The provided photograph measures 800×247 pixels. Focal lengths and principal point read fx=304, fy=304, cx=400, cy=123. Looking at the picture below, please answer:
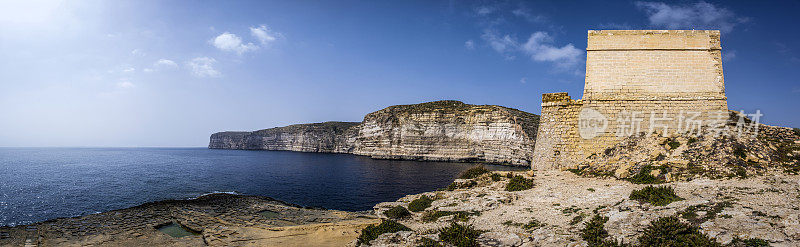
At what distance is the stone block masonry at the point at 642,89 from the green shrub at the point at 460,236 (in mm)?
11840

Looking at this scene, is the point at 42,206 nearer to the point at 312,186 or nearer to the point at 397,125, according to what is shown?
the point at 312,186

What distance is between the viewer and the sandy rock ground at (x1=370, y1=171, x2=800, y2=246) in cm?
688

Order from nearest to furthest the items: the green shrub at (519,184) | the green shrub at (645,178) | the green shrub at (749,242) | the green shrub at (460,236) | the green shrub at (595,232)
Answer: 1. the green shrub at (749,242)
2. the green shrub at (595,232)
3. the green shrub at (460,236)
4. the green shrub at (645,178)
5. the green shrub at (519,184)

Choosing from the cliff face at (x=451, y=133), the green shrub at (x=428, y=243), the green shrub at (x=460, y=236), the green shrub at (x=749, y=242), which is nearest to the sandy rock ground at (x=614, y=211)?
the green shrub at (x=749, y=242)

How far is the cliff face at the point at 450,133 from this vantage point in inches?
2406

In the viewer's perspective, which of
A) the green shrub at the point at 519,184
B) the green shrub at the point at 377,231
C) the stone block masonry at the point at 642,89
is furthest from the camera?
the stone block masonry at the point at 642,89

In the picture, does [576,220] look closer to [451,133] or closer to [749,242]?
[749,242]

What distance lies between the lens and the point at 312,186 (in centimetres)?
3152

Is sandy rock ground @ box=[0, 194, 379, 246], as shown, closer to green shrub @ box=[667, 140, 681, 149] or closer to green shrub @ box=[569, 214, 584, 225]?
green shrub @ box=[569, 214, 584, 225]

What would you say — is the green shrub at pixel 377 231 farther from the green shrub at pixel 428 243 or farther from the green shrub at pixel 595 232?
the green shrub at pixel 595 232

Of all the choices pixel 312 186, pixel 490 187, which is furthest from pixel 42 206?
pixel 490 187

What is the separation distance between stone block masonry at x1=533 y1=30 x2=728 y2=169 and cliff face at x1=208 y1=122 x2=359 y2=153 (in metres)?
87.6

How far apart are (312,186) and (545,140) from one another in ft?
74.2

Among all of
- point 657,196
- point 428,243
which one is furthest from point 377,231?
point 657,196
